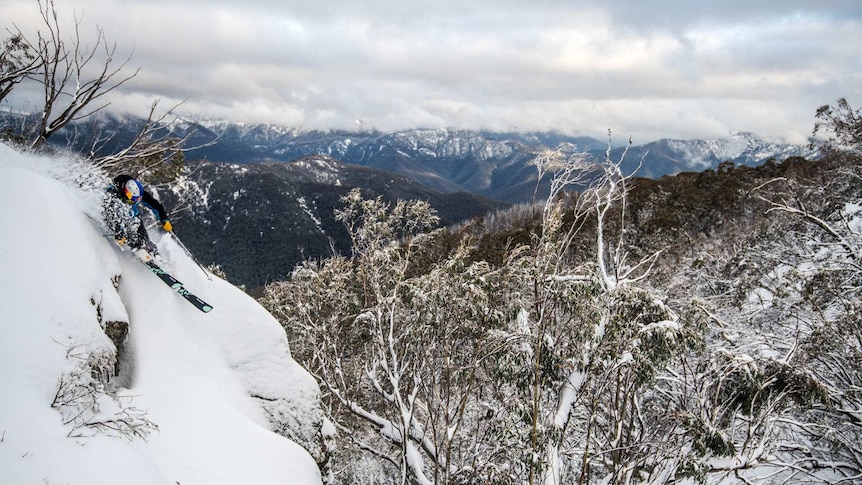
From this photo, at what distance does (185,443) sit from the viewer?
5762 mm

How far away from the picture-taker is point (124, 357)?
6188mm

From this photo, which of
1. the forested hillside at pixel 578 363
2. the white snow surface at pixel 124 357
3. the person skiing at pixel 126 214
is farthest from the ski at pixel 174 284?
the forested hillside at pixel 578 363

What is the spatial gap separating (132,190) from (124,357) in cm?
283

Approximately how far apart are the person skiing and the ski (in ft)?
0.75

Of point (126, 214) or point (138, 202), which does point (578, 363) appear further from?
point (138, 202)

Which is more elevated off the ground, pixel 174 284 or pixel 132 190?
pixel 132 190

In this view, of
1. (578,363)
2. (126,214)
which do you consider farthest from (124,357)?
(578,363)

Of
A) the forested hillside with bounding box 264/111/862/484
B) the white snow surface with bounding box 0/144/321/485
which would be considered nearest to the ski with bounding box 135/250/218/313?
the white snow surface with bounding box 0/144/321/485

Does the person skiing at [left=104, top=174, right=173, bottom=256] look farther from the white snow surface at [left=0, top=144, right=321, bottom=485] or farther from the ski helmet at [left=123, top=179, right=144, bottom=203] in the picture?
the white snow surface at [left=0, top=144, right=321, bottom=485]

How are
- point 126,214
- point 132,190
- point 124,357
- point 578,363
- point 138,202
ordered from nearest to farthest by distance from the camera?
point 124,357
point 126,214
point 132,190
point 138,202
point 578,363

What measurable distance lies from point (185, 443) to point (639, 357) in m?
6.68

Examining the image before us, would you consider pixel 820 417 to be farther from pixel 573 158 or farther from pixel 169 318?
pixel 169 318

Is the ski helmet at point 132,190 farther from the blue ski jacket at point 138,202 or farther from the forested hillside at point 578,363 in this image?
the forested hillside at point 578,363

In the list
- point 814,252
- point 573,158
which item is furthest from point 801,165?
point 573,158
